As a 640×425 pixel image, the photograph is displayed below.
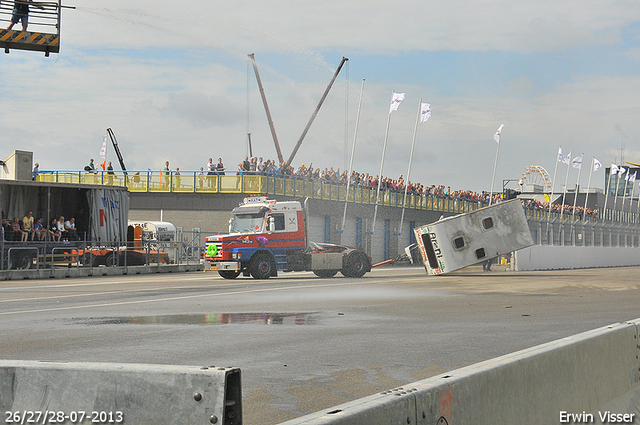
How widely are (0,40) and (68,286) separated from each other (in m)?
8.99

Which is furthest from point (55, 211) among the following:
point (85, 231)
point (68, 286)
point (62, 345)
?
point (62, 345)

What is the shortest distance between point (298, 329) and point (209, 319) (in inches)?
86.9

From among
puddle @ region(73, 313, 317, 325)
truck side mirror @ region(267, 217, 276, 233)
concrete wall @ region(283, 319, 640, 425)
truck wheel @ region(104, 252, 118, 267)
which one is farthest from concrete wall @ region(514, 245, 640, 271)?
concrete wall @ region(283, 319, 640, 425)

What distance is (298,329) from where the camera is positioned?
12273 millimetres

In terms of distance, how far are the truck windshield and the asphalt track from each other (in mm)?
7218

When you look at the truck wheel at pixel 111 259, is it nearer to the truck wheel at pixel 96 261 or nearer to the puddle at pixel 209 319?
the truck wheel at pixel 96 261

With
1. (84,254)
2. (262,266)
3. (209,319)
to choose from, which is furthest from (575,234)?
(209,319)

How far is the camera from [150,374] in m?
3.56

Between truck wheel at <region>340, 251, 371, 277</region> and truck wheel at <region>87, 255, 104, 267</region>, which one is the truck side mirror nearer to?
truck wheel at <region>340, 251, 371, 277</region>

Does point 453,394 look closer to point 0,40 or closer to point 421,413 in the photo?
point 421,413

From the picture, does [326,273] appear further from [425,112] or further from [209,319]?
[425,112]

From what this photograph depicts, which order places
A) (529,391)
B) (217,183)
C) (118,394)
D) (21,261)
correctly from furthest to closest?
(217,183) < (21,261) < (529,391) < (118,394)

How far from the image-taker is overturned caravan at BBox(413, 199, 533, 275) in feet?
104

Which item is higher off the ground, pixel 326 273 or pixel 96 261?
pixel 96 261
